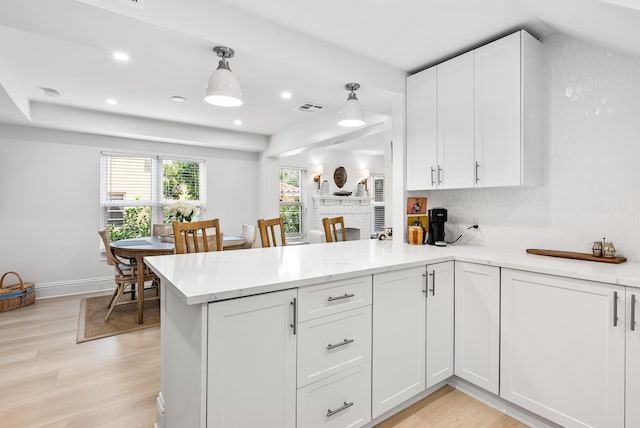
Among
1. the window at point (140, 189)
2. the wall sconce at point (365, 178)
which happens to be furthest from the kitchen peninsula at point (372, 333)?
the wall sconce at point (365, 178)

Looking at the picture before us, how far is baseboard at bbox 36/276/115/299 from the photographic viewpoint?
459 cm

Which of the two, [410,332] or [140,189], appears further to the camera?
[140,189]

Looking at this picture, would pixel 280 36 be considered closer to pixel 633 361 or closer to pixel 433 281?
pixel 433 281

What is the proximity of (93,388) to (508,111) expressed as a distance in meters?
3.47

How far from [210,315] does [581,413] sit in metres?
1.88

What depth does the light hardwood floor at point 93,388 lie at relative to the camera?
75.3 inches

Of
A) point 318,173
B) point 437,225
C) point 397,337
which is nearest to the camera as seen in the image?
point 397,337

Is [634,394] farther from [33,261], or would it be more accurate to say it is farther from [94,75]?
[33,261]

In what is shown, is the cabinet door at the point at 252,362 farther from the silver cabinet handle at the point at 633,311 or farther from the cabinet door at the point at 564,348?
the silver cabinet handle at the point at 633,311

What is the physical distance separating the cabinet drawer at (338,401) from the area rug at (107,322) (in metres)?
2.62

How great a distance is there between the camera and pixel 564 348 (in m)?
1.68

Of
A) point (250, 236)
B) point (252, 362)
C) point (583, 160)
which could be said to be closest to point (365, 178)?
point (250, 236)

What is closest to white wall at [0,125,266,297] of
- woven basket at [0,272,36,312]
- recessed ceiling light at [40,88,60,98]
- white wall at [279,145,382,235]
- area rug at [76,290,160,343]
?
woven basket at [0,272,36,312]

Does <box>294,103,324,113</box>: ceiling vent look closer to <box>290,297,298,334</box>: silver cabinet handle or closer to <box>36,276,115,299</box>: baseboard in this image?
<box>290,297,298,334</box>: silver cabinet handle
